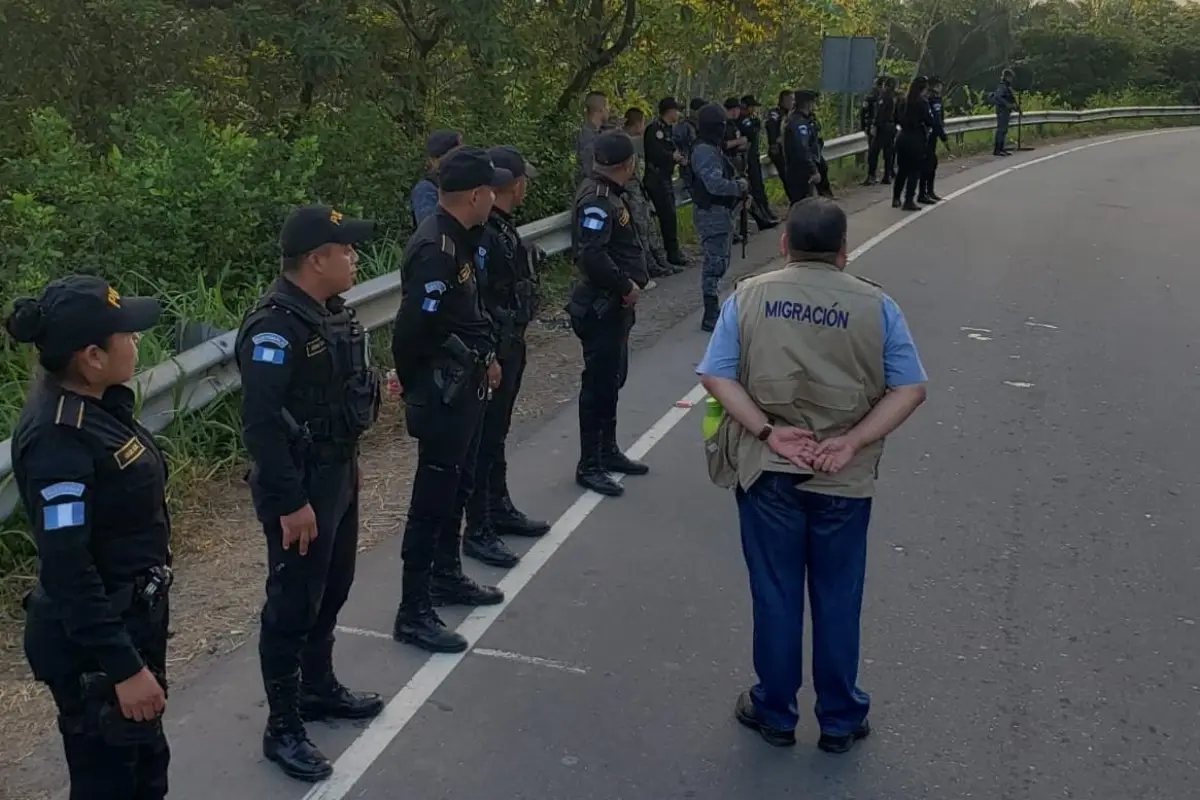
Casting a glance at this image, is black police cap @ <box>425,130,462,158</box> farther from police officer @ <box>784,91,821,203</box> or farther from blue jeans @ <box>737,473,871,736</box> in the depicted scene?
police officer @ <box>784,91,821,203</box>

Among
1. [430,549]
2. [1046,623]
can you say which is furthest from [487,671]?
[1046,623]

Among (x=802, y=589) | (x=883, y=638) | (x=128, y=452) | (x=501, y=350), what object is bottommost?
(x=883, y=638)

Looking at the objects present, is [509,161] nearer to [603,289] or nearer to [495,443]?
[603,289]

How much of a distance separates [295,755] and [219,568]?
1.74 m

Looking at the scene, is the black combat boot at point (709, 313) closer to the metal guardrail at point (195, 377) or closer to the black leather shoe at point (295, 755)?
the metal guardrail at point (195, 377)

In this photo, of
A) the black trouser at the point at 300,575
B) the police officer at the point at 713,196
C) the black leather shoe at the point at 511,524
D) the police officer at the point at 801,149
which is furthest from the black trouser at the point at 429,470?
the police officer at the point at 801,149

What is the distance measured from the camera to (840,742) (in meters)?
4.28

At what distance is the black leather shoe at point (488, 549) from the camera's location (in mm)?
5734

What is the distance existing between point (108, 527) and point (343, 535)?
1.16 metres

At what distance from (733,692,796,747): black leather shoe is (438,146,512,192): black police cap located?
7.13 feet

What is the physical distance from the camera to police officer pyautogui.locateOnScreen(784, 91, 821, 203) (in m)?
14.9

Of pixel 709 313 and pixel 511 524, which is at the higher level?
pixel 709 313

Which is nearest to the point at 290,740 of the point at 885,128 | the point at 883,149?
the point at 885,128

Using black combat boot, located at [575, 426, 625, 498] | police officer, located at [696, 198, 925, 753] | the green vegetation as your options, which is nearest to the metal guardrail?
the green vegetation
